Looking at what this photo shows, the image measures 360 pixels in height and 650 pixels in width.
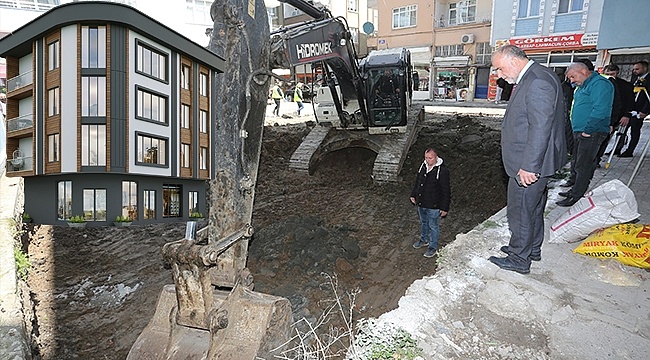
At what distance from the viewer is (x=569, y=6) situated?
67.5 feet

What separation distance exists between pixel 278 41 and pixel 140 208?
293 centimetres

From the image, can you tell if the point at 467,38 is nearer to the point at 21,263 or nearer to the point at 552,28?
→ the point at 552,28

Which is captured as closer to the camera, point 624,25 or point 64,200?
point 64,200

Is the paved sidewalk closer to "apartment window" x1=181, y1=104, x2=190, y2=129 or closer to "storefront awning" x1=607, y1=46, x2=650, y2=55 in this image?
"apartment window" x1=181, y1=104, x2=190, y2=129

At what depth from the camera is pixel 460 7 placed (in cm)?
2686

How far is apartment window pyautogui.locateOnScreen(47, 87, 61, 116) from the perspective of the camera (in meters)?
→ 0.98

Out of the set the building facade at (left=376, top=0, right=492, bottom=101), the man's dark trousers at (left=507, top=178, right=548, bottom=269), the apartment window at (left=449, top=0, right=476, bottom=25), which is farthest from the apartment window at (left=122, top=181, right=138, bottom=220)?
the apartment window at (left=449, top=0, right=476, bottom=25)

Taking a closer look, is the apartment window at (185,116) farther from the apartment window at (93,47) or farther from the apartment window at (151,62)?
the apartment window at (93,47)

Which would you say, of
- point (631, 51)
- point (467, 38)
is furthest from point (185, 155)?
point (467, 38)

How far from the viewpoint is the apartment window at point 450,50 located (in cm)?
2647

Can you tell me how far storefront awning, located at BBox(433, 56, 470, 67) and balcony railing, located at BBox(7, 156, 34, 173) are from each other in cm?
2732

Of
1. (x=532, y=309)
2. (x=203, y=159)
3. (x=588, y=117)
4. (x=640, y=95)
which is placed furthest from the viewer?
(x=640, y=95)

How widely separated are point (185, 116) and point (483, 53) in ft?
89.6

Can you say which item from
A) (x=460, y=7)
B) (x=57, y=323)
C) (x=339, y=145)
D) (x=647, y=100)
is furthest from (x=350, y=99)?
(x=460, y=7)
